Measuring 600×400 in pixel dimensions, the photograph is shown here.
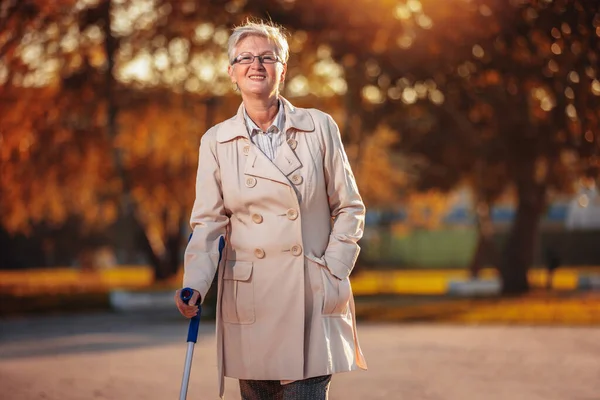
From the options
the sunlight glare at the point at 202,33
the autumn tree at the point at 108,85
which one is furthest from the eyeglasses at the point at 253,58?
the sunlight glare at the point at 202,33

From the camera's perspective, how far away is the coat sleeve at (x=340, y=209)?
575cm

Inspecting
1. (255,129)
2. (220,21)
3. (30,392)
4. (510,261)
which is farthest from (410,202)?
(255,129)

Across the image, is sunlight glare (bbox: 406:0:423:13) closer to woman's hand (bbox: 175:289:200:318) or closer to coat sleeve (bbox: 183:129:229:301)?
coat sleeve (bbox: 183:129:229:301)

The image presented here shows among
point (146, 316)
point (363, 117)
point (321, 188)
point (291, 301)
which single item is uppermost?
point (363, 117)

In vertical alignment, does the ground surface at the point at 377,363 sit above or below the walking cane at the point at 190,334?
below

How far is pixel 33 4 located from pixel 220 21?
3.08 meters

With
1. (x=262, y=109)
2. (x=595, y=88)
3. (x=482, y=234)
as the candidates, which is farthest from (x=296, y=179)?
(x=482, y=234)

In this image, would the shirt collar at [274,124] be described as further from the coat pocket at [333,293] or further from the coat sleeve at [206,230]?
the coat pocket at [333,293]

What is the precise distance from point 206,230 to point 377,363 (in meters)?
8.81

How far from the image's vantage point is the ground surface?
38.1ft

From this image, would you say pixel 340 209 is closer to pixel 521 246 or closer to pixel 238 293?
pixel 238 293

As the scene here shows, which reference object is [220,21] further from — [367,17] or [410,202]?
[410,202]

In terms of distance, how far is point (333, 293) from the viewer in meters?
5.79

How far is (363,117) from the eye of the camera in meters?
27.3
